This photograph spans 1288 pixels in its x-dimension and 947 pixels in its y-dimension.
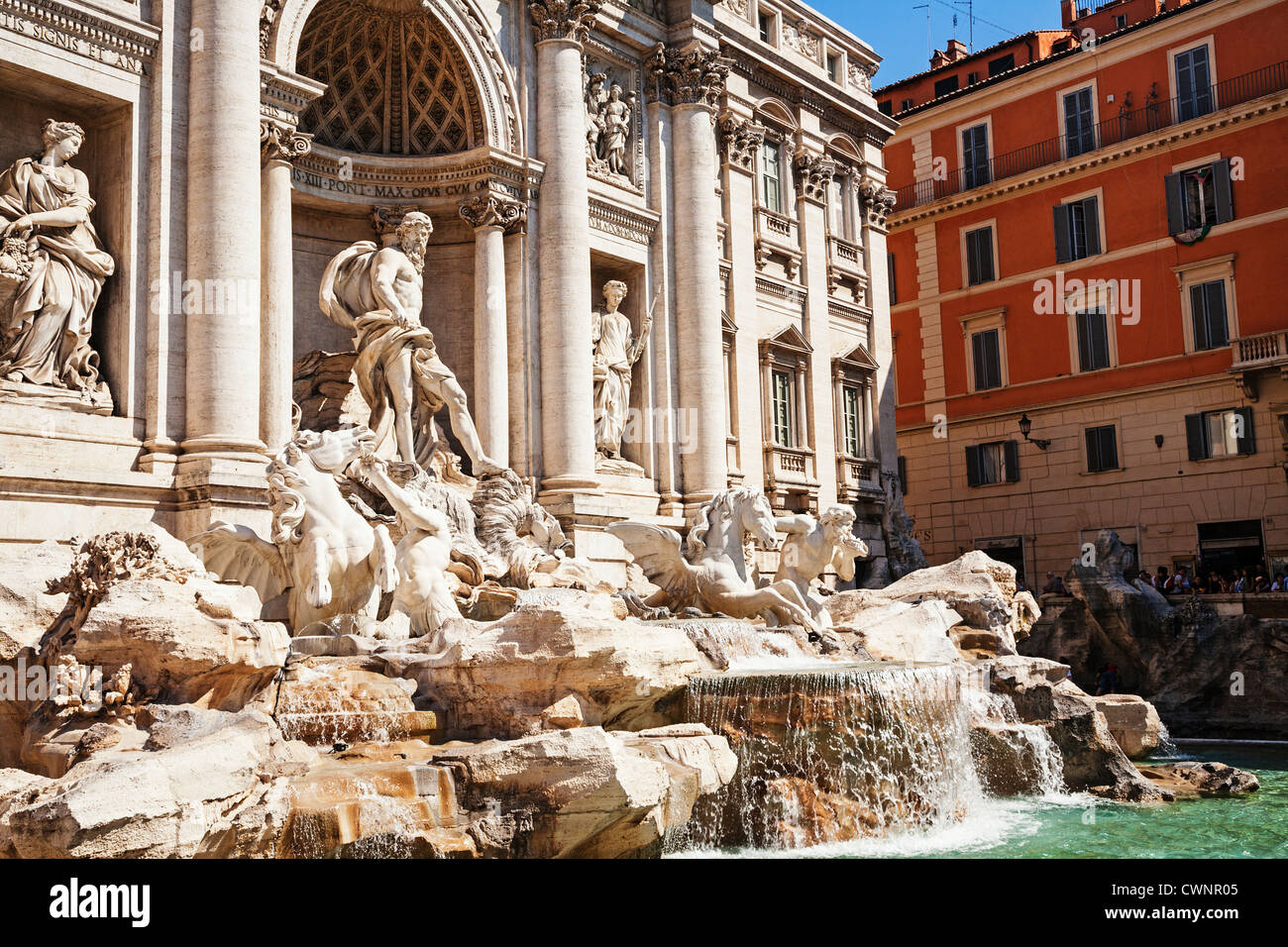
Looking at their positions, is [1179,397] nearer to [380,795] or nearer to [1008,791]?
[1008,791]

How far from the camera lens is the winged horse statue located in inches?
640

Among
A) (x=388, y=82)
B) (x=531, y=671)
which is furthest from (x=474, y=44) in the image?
(x=531, y=671)

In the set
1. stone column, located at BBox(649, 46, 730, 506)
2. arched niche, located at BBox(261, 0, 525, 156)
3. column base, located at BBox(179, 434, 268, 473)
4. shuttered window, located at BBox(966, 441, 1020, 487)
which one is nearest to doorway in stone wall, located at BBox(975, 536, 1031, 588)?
shuttered window, located at BBox(966, 441, 1020, 487)

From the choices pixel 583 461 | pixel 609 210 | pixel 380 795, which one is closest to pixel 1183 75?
pixel 609 210

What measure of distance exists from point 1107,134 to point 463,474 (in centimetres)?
2211

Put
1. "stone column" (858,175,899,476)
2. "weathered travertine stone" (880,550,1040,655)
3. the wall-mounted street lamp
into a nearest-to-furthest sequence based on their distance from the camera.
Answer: "weathered travertine stone" (880,550,1040,655), "stone column" (858,175,899,476), the wall-mounted street lamp

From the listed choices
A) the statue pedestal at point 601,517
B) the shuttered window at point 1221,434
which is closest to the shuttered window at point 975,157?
the shuttered window at point 1221,434

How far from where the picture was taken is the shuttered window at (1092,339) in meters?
32.8

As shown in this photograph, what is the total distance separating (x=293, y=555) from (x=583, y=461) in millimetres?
8135

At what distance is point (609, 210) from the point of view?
846 inches

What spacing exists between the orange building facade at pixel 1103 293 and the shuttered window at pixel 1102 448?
0.18ft

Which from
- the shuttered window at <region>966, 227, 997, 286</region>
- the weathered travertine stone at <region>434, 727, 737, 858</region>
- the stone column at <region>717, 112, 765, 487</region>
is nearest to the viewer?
the weathered travertine stone at <region>434, 727, 737, 858</region>

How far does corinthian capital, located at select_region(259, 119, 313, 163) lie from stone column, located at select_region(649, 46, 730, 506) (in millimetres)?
7749

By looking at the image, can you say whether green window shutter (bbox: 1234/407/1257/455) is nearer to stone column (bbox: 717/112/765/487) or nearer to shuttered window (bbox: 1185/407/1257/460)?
shuttered window (bbox: 1185/407/1257/460)
